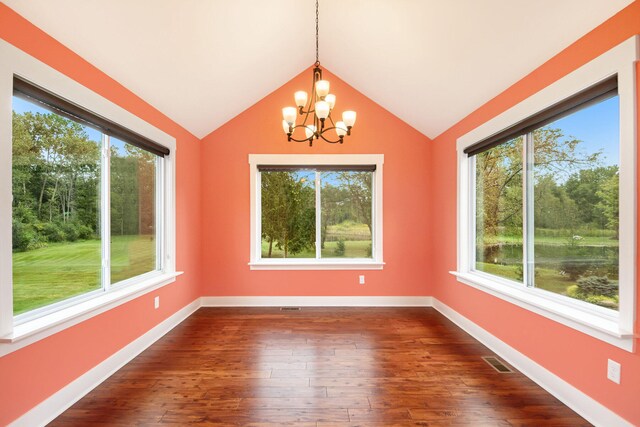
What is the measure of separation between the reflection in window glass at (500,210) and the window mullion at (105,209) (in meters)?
3.70

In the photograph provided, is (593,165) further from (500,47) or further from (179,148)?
(179,148)

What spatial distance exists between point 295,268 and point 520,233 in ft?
9.25

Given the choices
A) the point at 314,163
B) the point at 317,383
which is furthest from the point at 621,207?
the point at 314,163

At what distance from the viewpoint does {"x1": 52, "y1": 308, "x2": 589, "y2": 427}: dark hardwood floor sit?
2.05 m

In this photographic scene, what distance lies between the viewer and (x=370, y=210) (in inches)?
186

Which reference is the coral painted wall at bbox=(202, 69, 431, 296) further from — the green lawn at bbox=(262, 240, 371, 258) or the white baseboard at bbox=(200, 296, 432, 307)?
the green lawn at bbox=(262, 240, 371, 258)

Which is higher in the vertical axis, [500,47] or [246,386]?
Answer: [500,47]

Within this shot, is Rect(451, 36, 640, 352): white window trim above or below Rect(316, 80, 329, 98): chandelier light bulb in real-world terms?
below

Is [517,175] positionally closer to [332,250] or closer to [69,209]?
[332,250]

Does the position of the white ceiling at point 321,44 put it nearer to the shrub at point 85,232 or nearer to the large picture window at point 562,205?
the large picture window at point 562,205

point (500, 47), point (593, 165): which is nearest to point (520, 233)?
point (593, 165)

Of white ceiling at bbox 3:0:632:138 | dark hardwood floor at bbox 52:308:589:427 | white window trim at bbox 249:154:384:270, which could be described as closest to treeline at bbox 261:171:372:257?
white window trim at bbox 249:154:384:270

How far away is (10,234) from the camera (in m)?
1.76

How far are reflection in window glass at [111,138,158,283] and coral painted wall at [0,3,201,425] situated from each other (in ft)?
1.05
